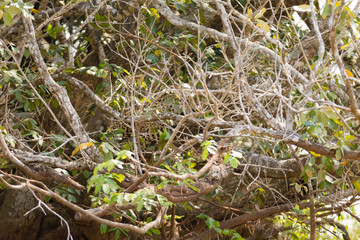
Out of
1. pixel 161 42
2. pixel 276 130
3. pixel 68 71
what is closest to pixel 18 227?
pixel 68 71

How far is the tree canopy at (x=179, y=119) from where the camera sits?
9.51ft

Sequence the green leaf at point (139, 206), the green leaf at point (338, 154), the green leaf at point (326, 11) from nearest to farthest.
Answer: the green leaf at point (326, 11) < the green leaf at point (139, 206) < the green leaf at point (338, 154)

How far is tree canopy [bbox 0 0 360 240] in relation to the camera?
2.90 meters

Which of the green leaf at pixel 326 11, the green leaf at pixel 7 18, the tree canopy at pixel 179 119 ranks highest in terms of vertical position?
the green leaf at pixel 326 11

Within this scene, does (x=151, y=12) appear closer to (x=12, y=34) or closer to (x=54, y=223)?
(x=12, y=34)

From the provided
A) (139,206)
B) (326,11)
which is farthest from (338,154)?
(139,206)

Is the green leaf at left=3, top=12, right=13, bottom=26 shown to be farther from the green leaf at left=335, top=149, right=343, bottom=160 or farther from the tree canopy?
the green leaf at left=335, top=149, right=343, bottom=160

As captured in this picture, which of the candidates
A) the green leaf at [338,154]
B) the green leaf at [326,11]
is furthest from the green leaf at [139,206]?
the green leaf at [326,11]

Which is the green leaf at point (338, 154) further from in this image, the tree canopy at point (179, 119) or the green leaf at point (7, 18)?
the green leaf at point (7, 18)

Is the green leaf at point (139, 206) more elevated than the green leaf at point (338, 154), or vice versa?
the green leaf at point (338, 154)

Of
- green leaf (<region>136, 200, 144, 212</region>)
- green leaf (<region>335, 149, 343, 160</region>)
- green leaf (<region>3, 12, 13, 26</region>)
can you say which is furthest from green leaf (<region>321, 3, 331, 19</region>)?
green leaf (<region>3, 12, 13, 26</region>)

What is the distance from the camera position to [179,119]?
147 inches

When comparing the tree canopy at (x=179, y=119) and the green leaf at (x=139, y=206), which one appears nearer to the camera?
the green leaf at (x=139, y=206)

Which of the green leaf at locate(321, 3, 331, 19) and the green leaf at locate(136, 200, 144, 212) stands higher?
the green leaf at locate(321, 3, 331, 19)
